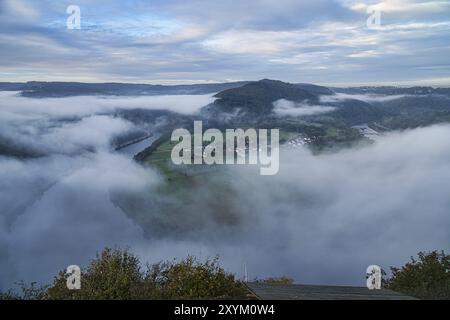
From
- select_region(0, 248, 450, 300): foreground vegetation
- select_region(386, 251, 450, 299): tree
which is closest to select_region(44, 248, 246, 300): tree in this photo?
select_region(0, 248, 450, 300): foreground vegetation

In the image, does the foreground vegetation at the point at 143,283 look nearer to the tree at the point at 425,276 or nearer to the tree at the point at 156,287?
the tree at the point at 156,287

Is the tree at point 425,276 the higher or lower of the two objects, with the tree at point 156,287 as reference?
lower

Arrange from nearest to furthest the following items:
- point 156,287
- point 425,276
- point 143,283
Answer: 1. point 156,287
2. point 143,283
3. point 425,276

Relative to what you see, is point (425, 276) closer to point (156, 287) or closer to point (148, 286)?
point (156, 287)

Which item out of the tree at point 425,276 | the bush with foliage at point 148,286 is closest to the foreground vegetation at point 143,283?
the bush with foliage at point 148,286

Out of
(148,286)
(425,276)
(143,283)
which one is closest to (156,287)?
Result: (148,286)

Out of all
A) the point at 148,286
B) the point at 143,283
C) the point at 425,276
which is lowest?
the point at 425,276

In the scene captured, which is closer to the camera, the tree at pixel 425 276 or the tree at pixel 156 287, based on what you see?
the tree at pixel 156 287

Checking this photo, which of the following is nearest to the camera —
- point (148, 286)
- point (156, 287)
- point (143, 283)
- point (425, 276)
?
point (148, 286)

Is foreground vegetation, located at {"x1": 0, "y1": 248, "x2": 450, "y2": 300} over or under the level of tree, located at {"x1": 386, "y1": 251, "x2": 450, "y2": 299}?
over

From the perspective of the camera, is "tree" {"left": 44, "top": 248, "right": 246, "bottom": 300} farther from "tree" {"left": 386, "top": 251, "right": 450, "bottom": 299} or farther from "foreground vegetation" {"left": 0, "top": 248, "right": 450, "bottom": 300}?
"tree" {"left": 386, "top": 251, "right": 450, "bottom": 299}
